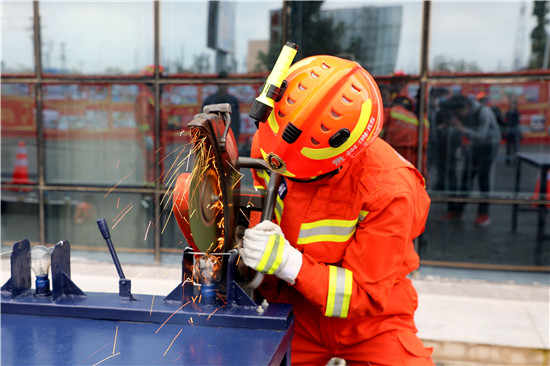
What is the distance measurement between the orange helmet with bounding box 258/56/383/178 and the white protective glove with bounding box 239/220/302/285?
0.83 feet

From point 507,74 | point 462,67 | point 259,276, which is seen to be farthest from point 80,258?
point 507,74

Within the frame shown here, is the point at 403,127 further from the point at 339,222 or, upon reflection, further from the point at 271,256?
the point at 271,256

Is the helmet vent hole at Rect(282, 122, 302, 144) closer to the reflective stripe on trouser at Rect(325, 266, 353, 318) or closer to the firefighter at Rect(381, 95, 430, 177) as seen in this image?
the reflective stripe on trouser at Rect(325, 266, 353, 318)

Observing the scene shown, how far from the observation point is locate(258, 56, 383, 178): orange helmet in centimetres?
181

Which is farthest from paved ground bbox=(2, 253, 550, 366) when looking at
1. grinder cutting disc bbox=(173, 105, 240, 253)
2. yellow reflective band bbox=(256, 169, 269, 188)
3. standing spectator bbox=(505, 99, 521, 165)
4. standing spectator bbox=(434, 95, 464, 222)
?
grinder cutting disc bbox=(173, 105, 240, 253)

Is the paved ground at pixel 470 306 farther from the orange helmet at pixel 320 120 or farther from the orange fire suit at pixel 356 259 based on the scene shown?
the orange helmet at pixel 320 120

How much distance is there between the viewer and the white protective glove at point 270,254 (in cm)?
192

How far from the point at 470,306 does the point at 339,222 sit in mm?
2583

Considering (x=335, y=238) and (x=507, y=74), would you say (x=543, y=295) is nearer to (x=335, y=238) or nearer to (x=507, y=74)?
(x=507, y=74)

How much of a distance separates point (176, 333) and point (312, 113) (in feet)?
2.95

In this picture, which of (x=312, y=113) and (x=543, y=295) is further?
(x=543, y=295)

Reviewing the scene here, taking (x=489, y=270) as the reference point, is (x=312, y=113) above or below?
above

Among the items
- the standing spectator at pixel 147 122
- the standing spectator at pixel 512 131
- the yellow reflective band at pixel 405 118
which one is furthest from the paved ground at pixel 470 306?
the yellow reflective band at pixel 405 118

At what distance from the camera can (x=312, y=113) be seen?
1.80 metres
